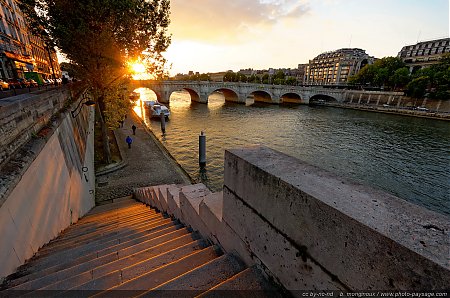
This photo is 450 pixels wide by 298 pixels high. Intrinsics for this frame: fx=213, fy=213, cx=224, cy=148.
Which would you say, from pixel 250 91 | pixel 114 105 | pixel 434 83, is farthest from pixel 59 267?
pixel 434 83

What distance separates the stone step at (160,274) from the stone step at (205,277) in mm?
273

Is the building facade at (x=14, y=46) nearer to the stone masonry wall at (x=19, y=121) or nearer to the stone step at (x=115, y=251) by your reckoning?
the stone masonry wall at (x=19, y=121)

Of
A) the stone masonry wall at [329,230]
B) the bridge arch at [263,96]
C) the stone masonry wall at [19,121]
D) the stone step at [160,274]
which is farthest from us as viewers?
the bridge arch at [263,96]

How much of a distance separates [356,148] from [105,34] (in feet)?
66.4

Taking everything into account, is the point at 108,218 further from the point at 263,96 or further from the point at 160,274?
the point at 263,96

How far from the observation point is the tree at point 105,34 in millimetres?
9156

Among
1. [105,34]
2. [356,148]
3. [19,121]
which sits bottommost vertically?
[356,148]

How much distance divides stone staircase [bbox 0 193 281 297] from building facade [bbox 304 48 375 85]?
10373cm

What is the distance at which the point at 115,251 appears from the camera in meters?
3.10

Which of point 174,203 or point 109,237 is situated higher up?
point 174,203

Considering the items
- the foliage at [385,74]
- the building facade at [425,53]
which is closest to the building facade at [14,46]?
the foliage at [385,74]

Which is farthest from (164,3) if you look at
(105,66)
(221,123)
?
(221,123)

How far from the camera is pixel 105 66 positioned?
1038 cm

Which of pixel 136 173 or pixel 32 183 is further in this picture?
pixel 136 173
